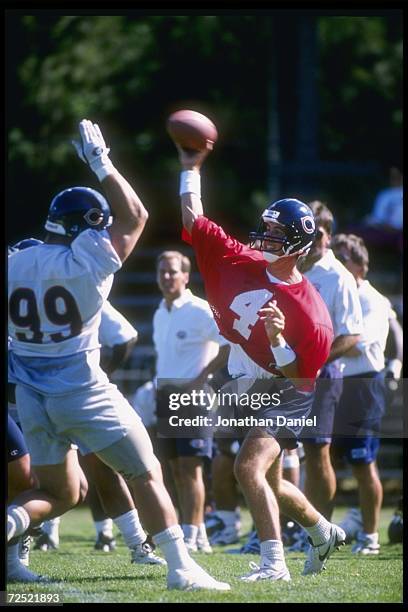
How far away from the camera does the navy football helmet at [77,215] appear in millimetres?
6055

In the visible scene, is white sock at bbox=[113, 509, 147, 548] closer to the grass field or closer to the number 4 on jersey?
the grass field

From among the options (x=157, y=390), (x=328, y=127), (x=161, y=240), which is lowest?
(x=157, y=390)

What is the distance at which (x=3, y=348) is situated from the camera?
20.2ft

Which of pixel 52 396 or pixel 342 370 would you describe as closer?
pixel 52 396

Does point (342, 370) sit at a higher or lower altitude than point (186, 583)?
higher

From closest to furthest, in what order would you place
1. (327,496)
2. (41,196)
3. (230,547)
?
(327,496), (230,547), (41,196)

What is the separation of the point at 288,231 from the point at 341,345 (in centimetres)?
165

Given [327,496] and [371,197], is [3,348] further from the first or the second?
[371,197]

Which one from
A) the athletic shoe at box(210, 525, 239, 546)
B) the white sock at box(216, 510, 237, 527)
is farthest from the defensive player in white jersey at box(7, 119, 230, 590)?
the white sock at box(216, 510, 237, 527)

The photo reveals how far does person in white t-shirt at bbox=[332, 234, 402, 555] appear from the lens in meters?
8.68

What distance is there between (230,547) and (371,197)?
8233mm

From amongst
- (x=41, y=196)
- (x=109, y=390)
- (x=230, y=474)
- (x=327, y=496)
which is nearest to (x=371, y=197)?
(x=41, y=196)

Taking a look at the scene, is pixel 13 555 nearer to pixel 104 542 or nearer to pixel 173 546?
pixel 173 546

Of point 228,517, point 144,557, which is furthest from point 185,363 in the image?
point 144,557
